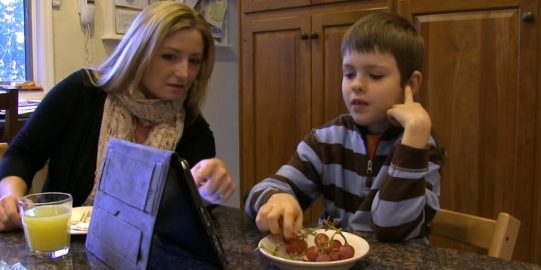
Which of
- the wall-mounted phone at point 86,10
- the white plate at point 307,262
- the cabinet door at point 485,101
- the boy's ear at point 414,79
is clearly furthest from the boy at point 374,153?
the wall-mounted phone at point 86,10

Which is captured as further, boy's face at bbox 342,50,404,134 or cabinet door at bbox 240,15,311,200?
cabinet door at bbox 240,15,311,200

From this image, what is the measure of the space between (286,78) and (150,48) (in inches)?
48.0

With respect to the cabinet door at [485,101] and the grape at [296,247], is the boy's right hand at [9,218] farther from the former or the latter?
the cabinet door at [485,101]

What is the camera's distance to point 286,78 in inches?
98.3

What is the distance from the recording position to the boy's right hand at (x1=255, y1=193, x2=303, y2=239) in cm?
87

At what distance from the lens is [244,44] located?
2.65m

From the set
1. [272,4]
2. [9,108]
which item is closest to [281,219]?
[9,108]

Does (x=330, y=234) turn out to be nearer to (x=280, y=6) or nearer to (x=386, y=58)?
(x=386, y=58)

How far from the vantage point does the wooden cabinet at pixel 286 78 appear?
230 cm

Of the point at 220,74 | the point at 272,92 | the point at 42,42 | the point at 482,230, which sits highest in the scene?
the point at 42,42

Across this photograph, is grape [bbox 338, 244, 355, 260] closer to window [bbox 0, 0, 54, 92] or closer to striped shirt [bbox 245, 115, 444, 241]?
striped shirt [bbox 245, 115, 444, 241]

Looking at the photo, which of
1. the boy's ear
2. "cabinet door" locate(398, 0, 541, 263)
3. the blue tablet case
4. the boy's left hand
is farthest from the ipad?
"cabinet door" locate(398, 0, 541, 263)

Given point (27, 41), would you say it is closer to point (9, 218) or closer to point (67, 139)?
point (67, 139)

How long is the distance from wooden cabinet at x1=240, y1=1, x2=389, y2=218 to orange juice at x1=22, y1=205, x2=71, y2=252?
1577 millimetres
